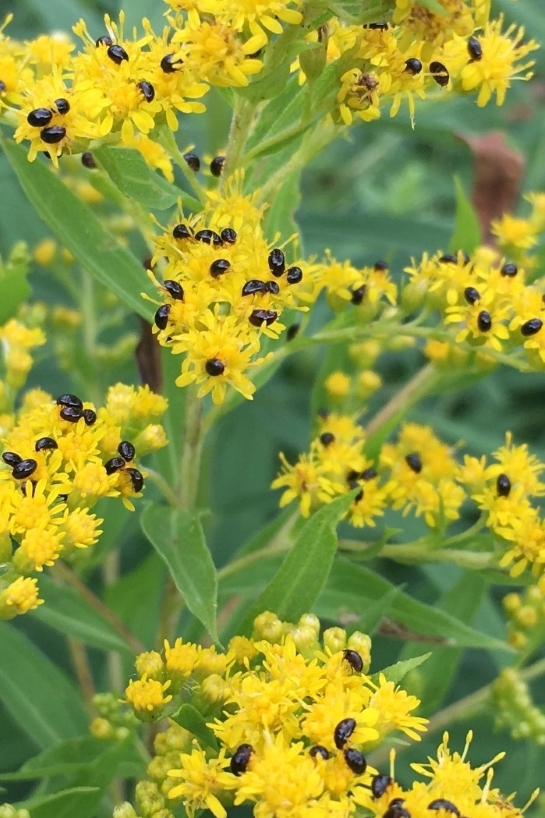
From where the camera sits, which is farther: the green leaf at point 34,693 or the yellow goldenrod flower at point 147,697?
the green leaf at point 34,693

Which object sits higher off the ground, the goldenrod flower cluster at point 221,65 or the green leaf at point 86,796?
the goldenrod flower cluster at point 221,65

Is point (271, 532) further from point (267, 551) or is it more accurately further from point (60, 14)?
point (60, 14)

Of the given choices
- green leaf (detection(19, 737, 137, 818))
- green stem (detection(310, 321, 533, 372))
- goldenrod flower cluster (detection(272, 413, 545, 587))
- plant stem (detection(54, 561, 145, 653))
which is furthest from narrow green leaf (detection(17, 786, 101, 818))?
green stem (detection(310, 321, 533, 372))

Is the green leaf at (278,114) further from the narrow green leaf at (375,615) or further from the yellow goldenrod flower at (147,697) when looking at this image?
the yellow goldenrod flower at (147,697)

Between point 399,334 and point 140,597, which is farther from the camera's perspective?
point 140,597

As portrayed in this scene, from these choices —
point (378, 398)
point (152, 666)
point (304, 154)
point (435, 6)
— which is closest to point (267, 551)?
point (152, 666)

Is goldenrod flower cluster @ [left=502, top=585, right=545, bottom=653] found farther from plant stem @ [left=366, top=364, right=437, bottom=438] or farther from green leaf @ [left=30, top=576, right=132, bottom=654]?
green leaf @ [left=30, top=576, right=132, bottom=654]

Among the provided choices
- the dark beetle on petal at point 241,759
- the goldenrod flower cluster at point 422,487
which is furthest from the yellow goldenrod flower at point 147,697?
the goldenrod flower cluster at point 422,487
